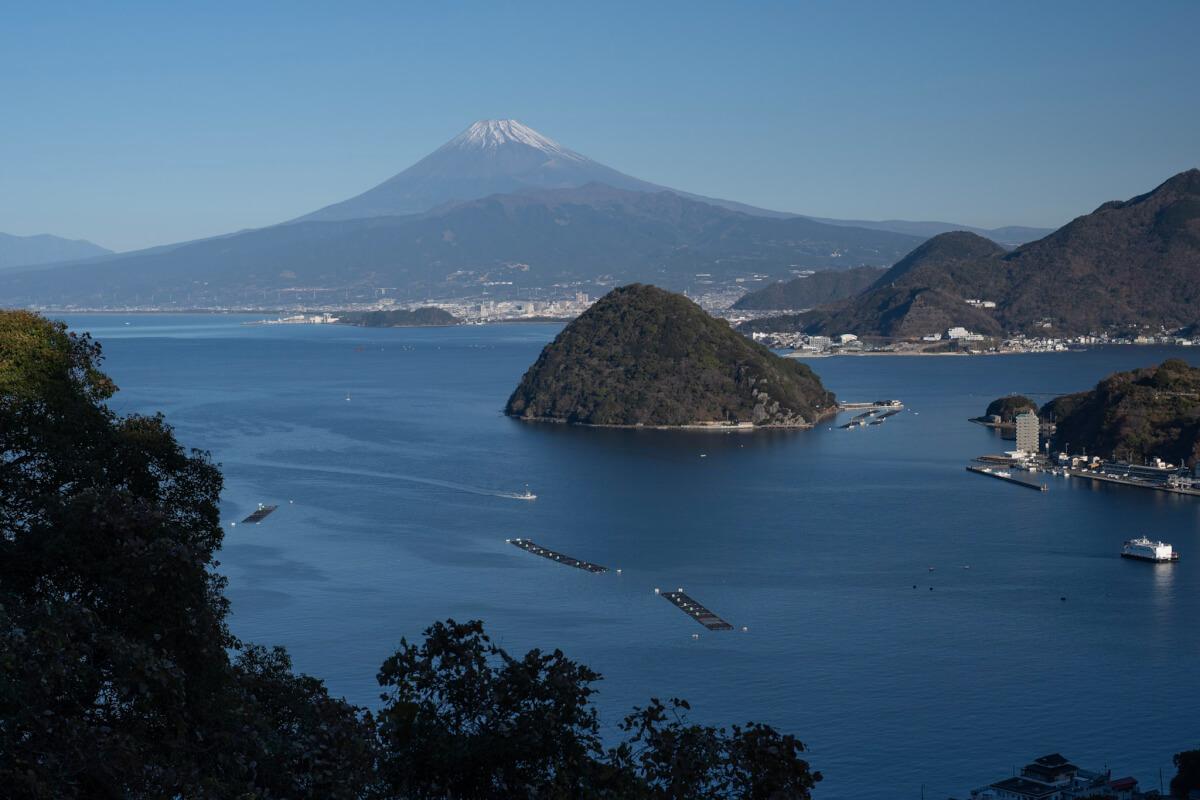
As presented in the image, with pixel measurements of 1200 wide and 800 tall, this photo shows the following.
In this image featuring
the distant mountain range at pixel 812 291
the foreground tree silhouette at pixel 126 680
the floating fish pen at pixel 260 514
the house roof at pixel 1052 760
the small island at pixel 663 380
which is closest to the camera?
the foreground tree silhouette at pixel 126 680

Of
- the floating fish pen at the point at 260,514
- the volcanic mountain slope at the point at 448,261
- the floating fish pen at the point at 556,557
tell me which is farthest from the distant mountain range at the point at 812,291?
the floating fish pen at the point at 556,557

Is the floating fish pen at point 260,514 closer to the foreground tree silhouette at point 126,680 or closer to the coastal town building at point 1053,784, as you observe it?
the coastal town building at point 1053,784

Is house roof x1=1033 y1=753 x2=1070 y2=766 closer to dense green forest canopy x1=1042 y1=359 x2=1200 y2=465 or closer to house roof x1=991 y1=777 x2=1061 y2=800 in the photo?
house roof x1=991 y1=777 x2=1061 y2=800

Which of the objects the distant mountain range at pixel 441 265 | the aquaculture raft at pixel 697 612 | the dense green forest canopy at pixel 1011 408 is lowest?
the aquaculture raft at pixel 697 612

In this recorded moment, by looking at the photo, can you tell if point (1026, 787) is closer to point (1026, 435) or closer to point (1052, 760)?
point (1052, 760)

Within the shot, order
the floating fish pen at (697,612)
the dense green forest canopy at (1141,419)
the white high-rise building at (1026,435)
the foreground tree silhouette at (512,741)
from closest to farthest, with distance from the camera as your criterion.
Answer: the foreground tree silhouette at (512,741) → the floating fish pen at (697,612) → the dense green forest canopy at (1141,419) → the white high-rise building at (1026,435)

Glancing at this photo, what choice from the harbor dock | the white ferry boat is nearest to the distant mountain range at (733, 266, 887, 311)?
the harbor dock

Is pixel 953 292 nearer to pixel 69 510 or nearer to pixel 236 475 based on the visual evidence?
pixel 236 475
